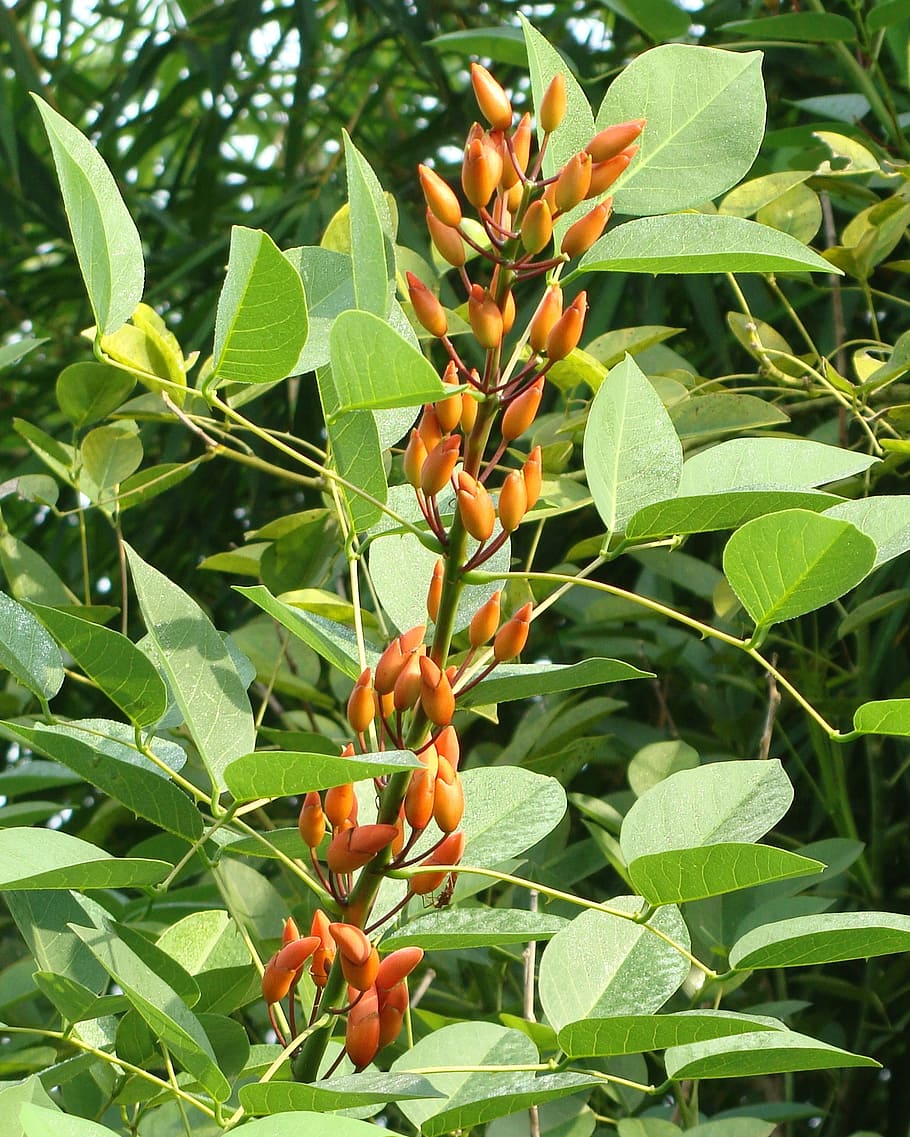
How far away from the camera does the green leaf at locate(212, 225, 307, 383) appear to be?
293 mm

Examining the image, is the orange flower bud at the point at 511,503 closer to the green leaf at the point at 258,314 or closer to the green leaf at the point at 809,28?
the green leaf at the point at 258,314

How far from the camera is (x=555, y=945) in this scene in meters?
→ 0.34

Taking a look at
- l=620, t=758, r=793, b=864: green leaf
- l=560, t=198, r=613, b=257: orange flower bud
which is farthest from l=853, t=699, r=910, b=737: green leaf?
l=560, t=198, r=613, b=257: orange flower bud

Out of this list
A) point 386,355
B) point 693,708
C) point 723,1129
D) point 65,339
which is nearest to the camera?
point 386,355

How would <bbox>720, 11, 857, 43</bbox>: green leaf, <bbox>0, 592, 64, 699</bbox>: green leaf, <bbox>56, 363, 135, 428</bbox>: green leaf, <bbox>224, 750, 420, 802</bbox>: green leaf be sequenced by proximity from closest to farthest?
1. <bbox>224, 750, 420, 802</bbox>: green leaf
2. <bbox>0, 592, 64, 699</bbox>: green leaf
3. <bbox>56, 363, 135, 428</bbox>: green leaf
4. <bbox>720, 11, 857, 43</bbox>: green leaf

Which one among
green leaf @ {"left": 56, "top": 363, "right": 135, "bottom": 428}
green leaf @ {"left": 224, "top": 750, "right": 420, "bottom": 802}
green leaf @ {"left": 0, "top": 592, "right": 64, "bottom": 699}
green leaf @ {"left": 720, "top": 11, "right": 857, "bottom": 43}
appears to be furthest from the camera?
green leaf @ {"left": 720, "top": 11, "right": 857, "bottom": 43}

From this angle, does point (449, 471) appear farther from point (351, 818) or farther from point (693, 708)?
point (693, 708)

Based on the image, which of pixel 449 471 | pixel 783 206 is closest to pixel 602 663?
pixel 449 471

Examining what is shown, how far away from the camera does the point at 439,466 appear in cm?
30

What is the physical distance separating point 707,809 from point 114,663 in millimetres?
154

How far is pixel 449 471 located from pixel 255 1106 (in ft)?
0.47

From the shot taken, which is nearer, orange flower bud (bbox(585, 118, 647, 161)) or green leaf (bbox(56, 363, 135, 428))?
orange flower bud (bbox(585, 118, 647, 161))

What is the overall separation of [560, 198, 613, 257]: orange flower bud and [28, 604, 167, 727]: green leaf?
0.14 meters

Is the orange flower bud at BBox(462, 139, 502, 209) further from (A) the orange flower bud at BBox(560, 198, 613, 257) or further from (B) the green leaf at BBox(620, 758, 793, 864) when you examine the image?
(B) the green leaf at BBox(620, 758, 793, 864)
